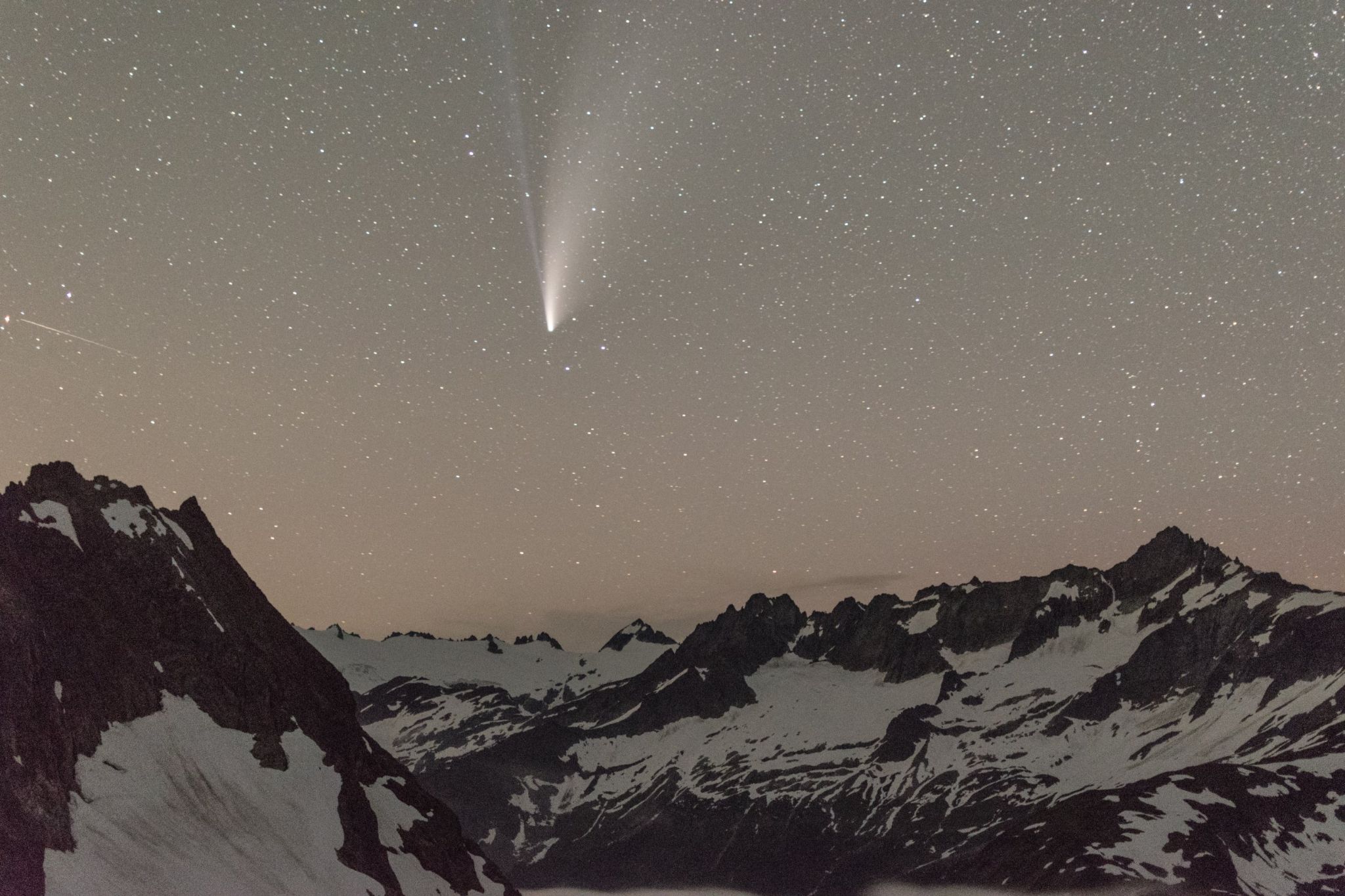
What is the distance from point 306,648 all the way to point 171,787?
45.3 meters

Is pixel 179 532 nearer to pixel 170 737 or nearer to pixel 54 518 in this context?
pixel 54 518

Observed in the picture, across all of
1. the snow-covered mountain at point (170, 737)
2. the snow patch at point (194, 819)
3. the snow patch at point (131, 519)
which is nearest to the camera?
the snow patch at point (194, 819)

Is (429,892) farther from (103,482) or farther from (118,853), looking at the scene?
(103,482)

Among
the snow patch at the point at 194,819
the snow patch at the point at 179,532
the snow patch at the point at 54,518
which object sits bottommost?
the snow patch at the point at 194,819

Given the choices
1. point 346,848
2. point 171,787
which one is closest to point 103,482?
point 171,787

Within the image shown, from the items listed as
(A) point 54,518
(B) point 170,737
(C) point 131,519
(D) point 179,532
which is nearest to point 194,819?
(B) point 170,737

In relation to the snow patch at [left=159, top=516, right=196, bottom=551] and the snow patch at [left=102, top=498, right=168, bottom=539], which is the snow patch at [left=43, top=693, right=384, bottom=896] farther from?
the snow patch at [left=159, top=516, right=196, bottom=551]

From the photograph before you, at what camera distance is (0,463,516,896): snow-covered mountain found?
7850cm

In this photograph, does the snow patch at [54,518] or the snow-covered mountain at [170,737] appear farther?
the snow patch at [54,518]

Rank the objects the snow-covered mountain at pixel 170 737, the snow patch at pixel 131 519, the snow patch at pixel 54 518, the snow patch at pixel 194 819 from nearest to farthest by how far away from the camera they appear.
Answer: the snow patch at pixel 194 819
the snow-covered mountain at pixel 170 737
the snow patch at pixel 54 518
the snow patch at pixel 131 519

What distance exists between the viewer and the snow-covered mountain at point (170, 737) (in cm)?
7850

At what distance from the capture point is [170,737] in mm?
97375

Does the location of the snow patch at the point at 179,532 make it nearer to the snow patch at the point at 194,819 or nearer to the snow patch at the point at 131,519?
the snow patch at the point at 131,519

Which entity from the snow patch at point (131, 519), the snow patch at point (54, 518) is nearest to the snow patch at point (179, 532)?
the snow patch at point (131, 519)
